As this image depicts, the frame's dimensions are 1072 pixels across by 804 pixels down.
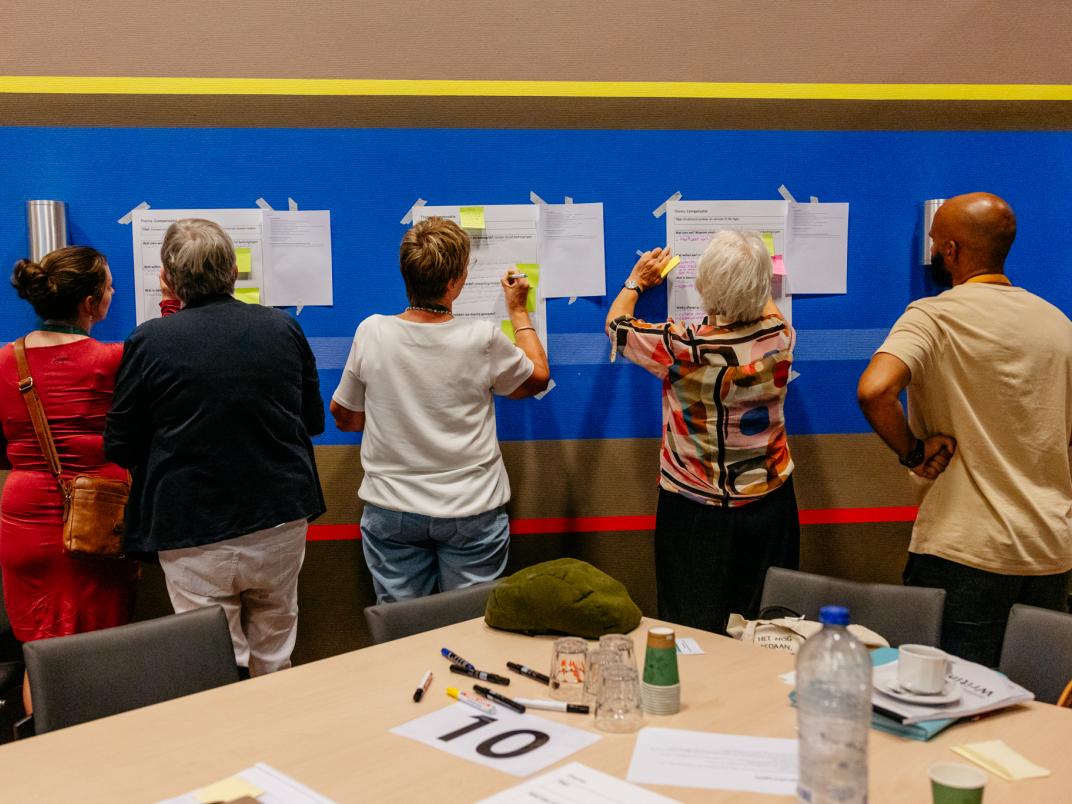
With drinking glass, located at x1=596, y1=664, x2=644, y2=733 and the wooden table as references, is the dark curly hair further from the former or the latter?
drinking glass, located at x1=596, y1=664, x2=644, y2=733

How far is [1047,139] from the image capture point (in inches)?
143

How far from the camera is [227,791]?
139cm

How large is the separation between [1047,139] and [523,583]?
287 centimetres

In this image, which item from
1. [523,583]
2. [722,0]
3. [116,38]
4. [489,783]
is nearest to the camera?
[489,783]

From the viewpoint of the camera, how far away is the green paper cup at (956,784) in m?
1.19

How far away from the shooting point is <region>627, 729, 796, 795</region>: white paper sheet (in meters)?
1.44

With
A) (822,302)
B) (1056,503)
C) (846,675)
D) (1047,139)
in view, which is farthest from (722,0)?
(846,675)

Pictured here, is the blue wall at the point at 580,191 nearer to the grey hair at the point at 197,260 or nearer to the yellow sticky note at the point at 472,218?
the yellow sticky note at the point at 472,218

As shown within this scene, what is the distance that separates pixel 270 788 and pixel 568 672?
61 centimetres

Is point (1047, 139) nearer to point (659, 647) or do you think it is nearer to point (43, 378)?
point (659, 647)

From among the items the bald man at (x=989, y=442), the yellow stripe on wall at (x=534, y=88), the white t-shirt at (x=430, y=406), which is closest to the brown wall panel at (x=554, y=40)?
the yellow stripe on wall at (x=534, y=88)

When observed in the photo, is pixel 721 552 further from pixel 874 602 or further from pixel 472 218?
pixel 472 218

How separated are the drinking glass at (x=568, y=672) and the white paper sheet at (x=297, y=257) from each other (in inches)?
76.1

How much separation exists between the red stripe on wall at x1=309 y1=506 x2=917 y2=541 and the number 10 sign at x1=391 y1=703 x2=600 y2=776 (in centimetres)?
171
